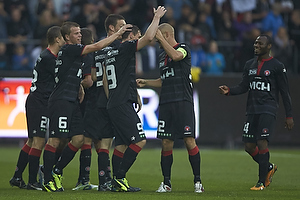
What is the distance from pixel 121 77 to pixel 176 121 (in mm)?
1009

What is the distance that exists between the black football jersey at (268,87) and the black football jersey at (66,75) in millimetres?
2748

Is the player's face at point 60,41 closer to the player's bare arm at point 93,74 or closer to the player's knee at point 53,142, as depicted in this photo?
the player's bare arm at point 93,74

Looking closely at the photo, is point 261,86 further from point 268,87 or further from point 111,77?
point 111,77

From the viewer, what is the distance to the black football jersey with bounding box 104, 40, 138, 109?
29.8 ft

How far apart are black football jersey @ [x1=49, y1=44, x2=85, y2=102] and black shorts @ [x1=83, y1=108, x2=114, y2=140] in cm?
57

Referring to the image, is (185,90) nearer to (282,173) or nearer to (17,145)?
(282,173)

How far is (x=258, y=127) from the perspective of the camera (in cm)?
981

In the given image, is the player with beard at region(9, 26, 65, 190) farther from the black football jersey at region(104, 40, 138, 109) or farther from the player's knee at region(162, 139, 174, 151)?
the player's knee at region(162, 139, 174, 151)

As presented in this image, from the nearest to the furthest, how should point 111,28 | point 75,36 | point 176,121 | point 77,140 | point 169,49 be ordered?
point 169,49 < point 176,121 < point 75,36 < point 111,28 < point 77,140

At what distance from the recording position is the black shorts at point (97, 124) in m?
9.53

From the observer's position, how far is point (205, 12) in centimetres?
2006

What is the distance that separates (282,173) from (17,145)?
7878mm

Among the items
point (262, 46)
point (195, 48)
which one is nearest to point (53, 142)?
point (262, 46)

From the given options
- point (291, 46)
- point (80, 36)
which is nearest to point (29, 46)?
point (291, 46)
